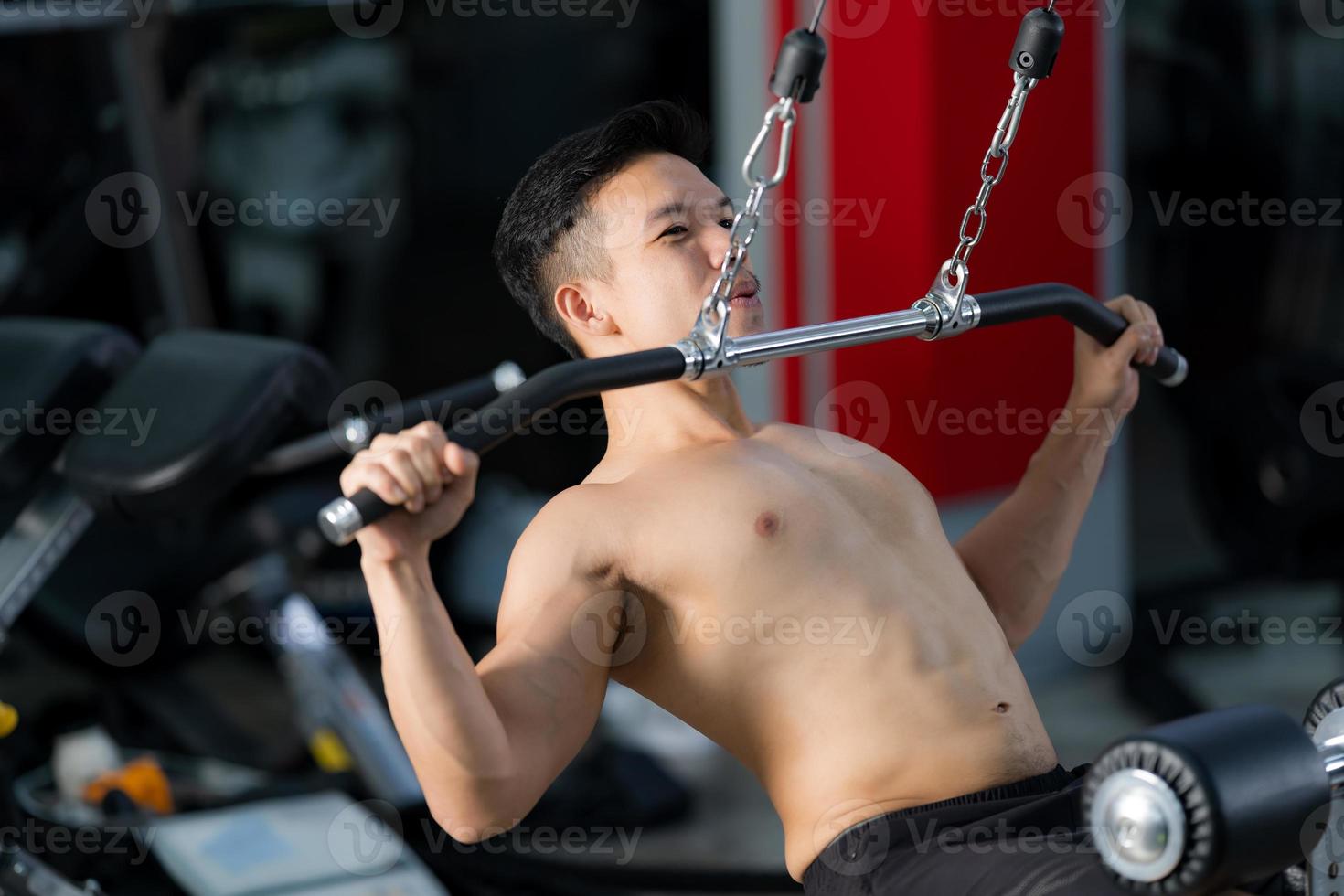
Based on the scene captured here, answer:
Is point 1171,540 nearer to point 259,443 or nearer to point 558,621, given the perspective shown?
point 259,443

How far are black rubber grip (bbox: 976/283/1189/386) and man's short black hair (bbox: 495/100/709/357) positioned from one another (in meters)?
0.34

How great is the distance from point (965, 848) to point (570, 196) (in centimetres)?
69

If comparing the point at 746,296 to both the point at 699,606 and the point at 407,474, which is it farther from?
the point at 407,474

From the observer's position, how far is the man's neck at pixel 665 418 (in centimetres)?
147

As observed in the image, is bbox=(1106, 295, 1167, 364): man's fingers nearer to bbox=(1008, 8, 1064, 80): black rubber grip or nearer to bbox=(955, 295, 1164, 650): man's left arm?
bbox=(955, 295, 1164, 650): man's left arm

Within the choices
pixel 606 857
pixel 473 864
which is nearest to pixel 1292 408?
pixel 606 857

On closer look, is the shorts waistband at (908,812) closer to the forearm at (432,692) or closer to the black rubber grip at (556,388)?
the forearm at (432,692)

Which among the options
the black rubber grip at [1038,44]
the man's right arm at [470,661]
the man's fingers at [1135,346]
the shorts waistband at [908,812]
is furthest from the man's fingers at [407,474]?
the man's fingers at [1135,346]

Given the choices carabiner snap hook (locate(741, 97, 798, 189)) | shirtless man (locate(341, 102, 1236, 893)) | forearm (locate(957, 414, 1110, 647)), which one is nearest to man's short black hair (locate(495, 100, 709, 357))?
shirtless man (locate(341, 102, 1236, 893))

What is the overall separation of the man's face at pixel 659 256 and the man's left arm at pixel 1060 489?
397 mm

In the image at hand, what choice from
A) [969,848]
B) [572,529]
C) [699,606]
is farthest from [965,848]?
[572,529]

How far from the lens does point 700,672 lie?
1.33 m

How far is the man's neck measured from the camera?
57.8 inches

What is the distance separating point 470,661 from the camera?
1168mm
